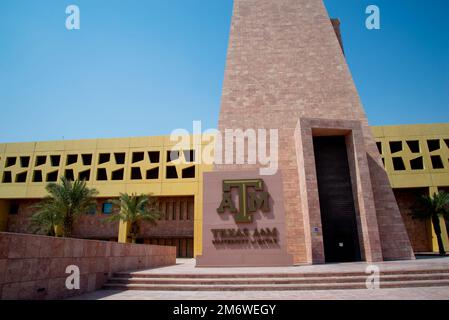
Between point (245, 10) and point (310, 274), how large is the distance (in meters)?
19.4

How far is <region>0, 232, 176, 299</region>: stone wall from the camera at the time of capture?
608cm

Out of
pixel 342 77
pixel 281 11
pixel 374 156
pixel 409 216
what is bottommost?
pixel 409 216

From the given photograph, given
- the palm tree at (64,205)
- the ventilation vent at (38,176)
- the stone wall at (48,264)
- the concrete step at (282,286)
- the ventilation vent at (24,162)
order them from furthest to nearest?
the ventilation vent at (24,162), the ventilation vent at (38,176), the palm tree at (64,205), the concrete step at (282,286), the stone wall at (48,264)

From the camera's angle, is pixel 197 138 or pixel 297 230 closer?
pixel 297 230

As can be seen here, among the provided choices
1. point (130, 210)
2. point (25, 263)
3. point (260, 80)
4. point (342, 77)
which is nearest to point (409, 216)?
point (342, 77)

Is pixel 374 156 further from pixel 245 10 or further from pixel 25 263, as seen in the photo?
pixel 25 263

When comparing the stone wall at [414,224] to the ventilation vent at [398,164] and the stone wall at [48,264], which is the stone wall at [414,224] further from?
the stone wall at [48,264]

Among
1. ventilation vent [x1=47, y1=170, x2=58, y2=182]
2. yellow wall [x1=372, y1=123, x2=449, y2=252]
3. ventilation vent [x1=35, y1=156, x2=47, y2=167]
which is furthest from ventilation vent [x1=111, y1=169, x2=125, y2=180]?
yellow wall [x1=372, y1=123, x2=449, y2=252]

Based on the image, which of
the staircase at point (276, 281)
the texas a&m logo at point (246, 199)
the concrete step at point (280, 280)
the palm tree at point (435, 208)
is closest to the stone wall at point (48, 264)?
the staircase at point (276, 281)

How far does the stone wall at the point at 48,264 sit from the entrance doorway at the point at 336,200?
37.1 ft

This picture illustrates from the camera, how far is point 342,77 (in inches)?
757

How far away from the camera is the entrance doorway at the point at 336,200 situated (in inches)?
629

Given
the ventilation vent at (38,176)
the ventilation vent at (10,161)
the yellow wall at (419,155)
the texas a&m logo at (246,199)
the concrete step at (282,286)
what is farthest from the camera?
the ventilation vent at (10,161)

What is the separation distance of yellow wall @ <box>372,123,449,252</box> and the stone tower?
49.1ft
